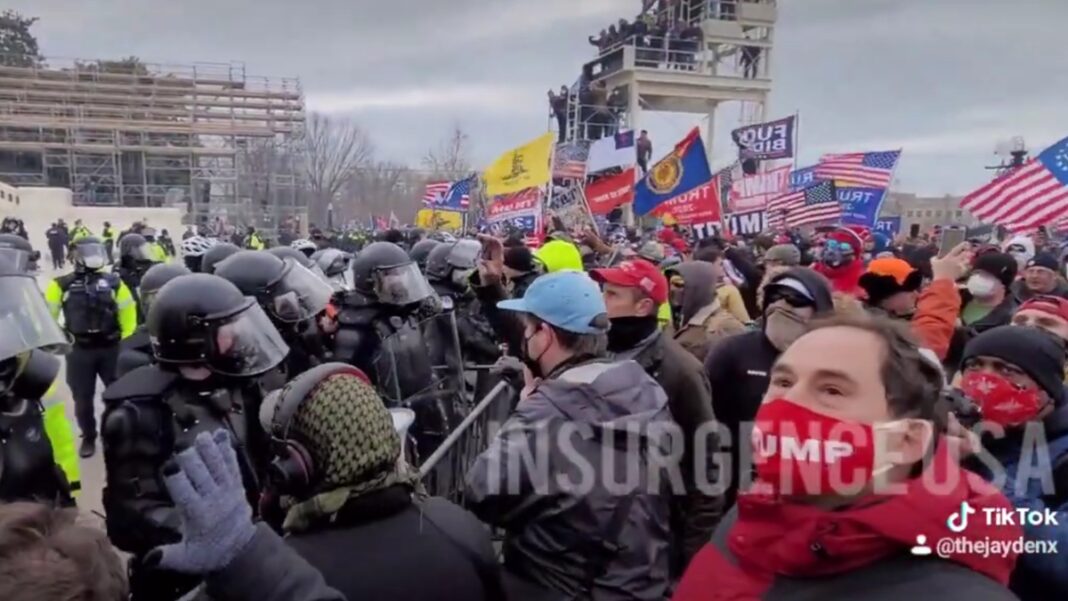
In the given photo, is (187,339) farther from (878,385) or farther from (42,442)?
(878,385)

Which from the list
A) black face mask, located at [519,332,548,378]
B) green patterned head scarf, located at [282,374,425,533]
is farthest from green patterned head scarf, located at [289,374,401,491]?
black face mask, located at [519,332,548,378]

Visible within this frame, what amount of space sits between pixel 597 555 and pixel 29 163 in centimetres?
4857

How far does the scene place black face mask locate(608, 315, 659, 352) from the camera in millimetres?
3736

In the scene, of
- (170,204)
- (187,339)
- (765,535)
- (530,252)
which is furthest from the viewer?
(170,204)

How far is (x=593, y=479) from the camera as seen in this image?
2.43 m

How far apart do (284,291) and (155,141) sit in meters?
44.8

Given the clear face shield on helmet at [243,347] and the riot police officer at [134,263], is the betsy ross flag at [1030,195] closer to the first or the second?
the clear face shield on helmet at [243,347]

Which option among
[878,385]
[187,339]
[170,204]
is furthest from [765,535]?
[170,204]

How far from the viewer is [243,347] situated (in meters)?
3.31

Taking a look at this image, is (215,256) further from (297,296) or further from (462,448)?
(462,448)

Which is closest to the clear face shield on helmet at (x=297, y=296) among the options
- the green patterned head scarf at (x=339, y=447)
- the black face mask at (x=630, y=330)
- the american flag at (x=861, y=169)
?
the black face mask at (x=630, y=330)

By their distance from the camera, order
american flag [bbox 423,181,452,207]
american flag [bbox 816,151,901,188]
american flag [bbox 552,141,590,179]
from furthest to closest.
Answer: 1. american flag [bbox 552,141,590,179]
2. american flag [bbox 423,181,452,207]
3. american flag [bbox 816,151,901,188]

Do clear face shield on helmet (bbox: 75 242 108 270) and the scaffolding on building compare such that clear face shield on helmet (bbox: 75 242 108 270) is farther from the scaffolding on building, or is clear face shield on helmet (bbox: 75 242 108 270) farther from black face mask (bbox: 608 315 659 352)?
the scaffolding on building

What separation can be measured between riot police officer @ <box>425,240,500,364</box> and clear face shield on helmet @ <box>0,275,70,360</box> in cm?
252
